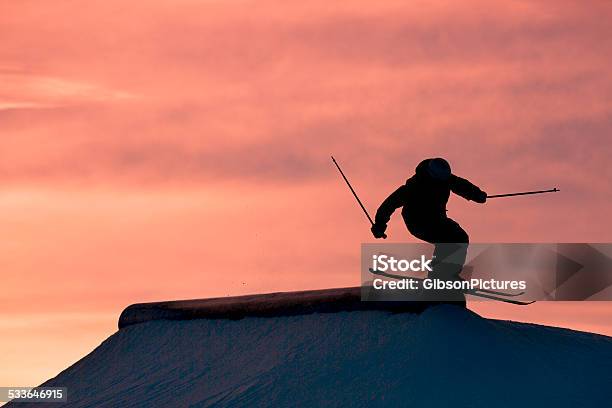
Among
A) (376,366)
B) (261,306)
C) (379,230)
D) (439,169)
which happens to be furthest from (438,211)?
(261,306)

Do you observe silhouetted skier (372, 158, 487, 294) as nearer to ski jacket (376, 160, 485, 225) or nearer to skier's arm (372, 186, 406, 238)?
ski jacket (376, 160, 485, 225)

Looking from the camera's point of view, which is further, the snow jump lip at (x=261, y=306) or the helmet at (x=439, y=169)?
the snow jump lip at (x=261, y=306)

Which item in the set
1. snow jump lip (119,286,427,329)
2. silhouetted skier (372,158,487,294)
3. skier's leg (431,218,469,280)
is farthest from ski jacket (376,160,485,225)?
snow jump lip (119,286,427,329)

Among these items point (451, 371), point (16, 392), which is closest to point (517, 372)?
point (451, 371)

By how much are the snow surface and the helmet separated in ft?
5.75

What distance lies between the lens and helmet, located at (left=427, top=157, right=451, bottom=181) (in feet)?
55.2

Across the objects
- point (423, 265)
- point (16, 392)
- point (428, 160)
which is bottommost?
point (16, 392)

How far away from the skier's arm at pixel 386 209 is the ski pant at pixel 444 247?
443mm

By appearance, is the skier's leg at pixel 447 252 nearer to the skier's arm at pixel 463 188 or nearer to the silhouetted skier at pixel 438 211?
the silhouetted skier at pixel 438 211

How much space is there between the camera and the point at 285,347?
18.0 metres

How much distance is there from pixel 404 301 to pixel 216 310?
419 centimetres

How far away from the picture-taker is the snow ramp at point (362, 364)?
52.6ft

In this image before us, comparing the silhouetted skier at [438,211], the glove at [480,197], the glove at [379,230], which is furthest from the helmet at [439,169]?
the glove at [379,230]

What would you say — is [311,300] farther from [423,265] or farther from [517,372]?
[517,372]
